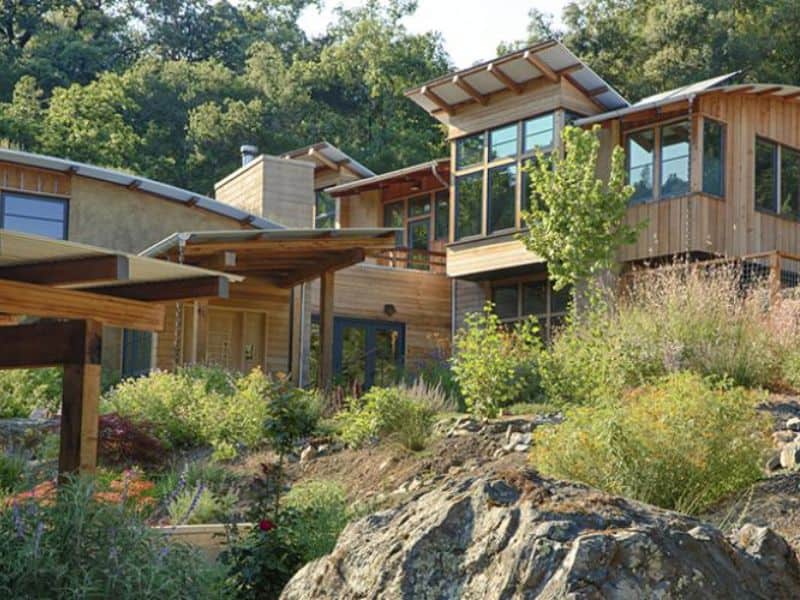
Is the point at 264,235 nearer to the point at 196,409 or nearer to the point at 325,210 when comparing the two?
the point at 196,409

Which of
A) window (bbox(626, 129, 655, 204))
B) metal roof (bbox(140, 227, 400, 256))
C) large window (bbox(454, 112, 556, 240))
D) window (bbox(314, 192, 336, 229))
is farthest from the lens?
window (bbox(314, 192, 336, 229))

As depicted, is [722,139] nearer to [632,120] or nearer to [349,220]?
[632,120]

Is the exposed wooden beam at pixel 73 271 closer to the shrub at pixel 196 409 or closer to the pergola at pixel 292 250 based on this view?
the shrub at pixel 196 409

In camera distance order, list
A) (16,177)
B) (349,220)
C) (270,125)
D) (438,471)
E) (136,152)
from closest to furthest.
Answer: (438,471)
(16,177)
(349,220)
(136,152)
(270,125)

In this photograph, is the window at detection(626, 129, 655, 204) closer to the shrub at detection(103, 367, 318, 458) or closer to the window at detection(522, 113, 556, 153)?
the window at detection(522, 113, 556, 153)

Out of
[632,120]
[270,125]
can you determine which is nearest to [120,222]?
[632,120]

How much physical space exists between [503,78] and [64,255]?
15.9 m

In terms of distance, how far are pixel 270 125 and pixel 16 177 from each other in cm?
2045

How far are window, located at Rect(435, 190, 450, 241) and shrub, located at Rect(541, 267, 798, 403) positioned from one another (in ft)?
40.6

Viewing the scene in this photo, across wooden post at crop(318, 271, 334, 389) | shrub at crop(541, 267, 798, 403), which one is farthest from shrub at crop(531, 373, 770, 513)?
wooden post at crop(318, 271, 334, 389)

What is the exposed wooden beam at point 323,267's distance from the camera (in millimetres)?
15930

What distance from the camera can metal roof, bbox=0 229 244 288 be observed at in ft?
17.1

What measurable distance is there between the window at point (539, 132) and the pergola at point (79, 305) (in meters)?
14.6

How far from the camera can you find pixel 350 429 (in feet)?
39.2
